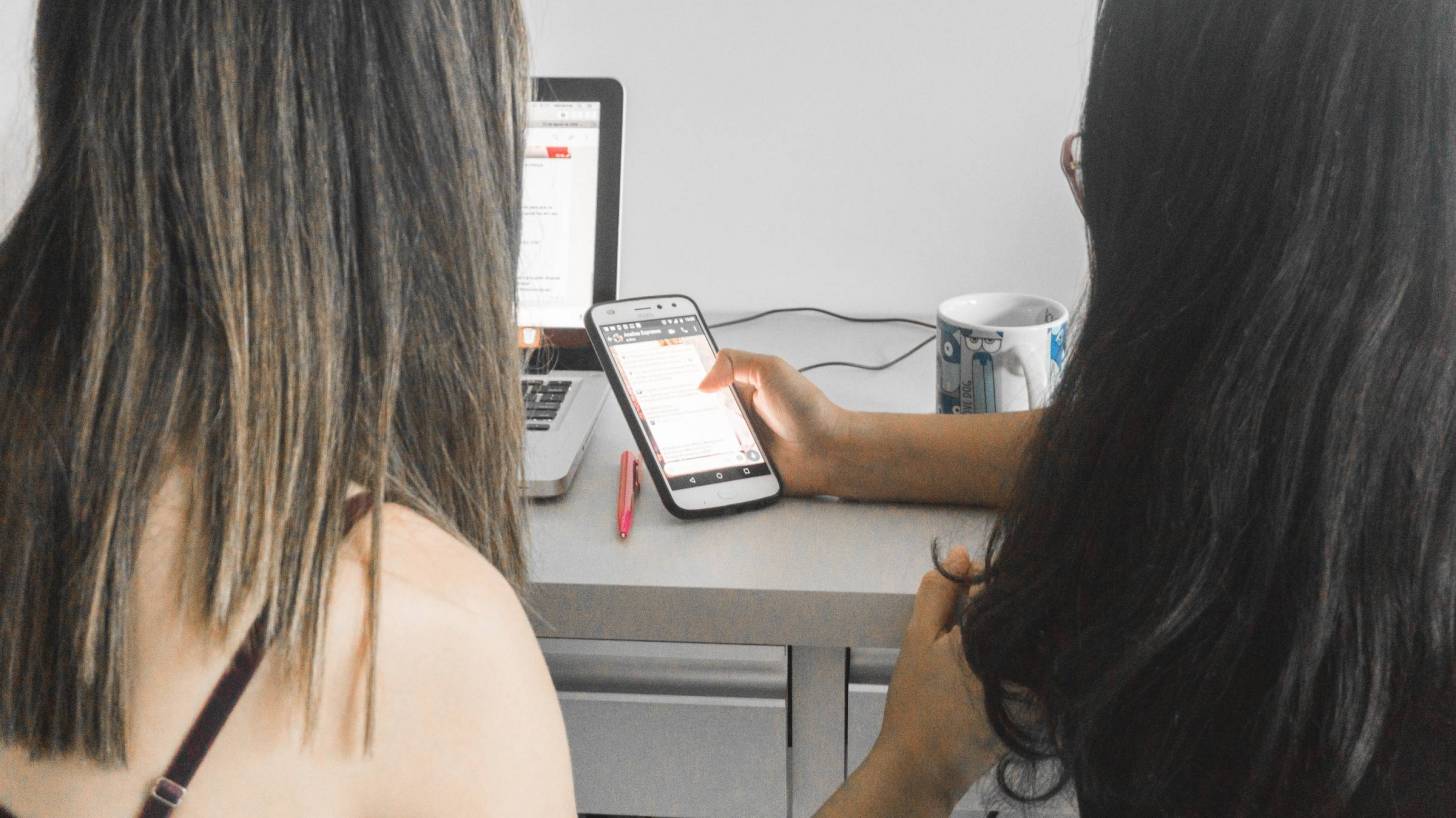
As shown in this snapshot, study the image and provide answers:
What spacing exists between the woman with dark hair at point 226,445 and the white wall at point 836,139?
78cm

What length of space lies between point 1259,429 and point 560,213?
2.41 ft

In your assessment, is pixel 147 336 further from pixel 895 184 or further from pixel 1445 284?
pixel 895 184

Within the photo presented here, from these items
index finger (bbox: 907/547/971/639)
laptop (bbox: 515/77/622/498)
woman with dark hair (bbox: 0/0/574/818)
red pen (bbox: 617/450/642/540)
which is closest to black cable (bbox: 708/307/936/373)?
laptop (bbox: 515/77/622/498)

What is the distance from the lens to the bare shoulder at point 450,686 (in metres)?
0.47

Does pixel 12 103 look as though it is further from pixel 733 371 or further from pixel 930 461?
pixel 930 461

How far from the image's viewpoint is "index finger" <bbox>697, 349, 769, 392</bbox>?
0.90 meters

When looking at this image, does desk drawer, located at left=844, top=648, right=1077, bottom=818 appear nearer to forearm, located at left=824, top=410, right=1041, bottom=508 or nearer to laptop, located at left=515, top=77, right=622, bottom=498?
forearm, located at left=824, top=410, right=1041, bottom=508

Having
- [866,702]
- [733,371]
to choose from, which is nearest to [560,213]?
[733,371]

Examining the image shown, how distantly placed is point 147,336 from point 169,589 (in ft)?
0.32

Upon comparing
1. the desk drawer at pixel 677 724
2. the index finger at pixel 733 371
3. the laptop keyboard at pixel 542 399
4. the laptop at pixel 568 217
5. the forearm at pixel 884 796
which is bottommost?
the desk drawer at pixel 677 724

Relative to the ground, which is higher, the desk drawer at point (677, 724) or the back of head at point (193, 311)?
the back of head at point (193, 311)

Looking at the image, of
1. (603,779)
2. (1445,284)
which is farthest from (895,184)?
(1445,284)

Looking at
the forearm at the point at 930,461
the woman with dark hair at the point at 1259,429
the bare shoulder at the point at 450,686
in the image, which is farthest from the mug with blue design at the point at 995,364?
the bare shoulder at the point at 450,686

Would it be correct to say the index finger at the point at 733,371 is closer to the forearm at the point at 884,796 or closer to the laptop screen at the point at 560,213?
the laptop screen at the point at 560,213
